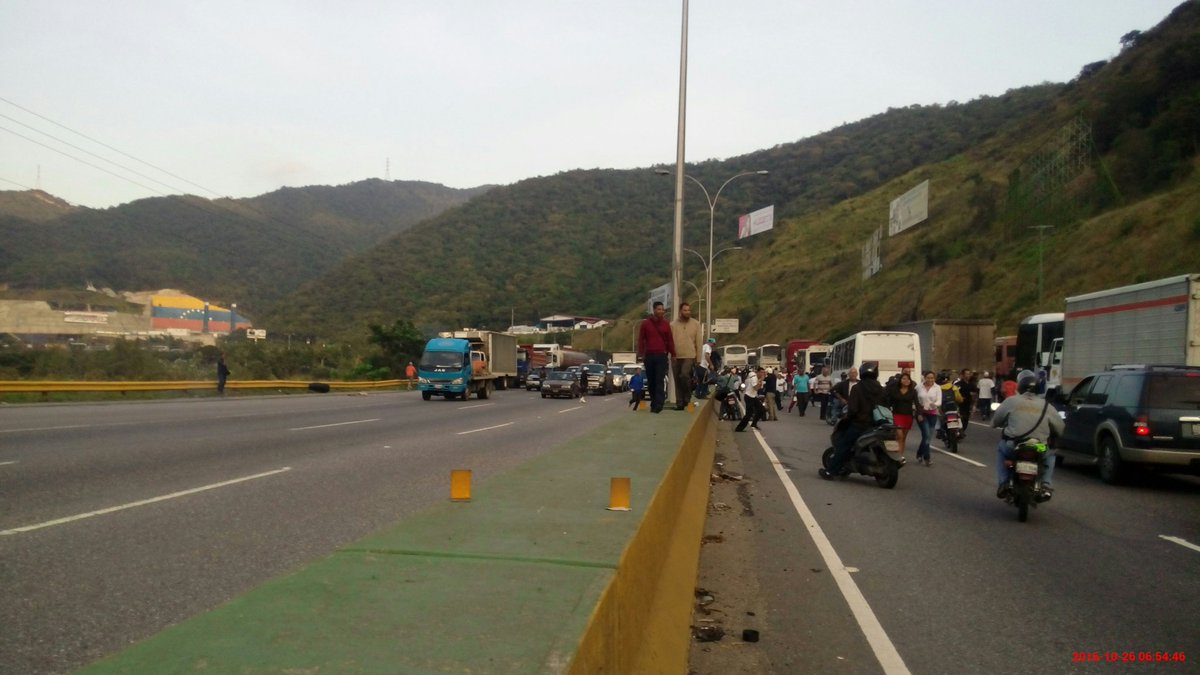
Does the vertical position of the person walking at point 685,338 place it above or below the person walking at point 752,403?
above

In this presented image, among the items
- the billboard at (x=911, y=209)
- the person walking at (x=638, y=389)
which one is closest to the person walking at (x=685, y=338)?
the person walking at (x=638, y=389)

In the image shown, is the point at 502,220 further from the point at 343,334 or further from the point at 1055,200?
the point at 1055,200

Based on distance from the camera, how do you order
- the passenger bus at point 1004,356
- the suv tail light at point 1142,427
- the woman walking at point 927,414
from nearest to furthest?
the suv tail light at point 1142,427, the woman walking at point 927,414, the passenger bus at point 1004,356

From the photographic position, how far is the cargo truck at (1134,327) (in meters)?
18.6

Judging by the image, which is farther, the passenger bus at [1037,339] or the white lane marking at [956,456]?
the passenger bus at [1037,339]

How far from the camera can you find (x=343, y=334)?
274 feet

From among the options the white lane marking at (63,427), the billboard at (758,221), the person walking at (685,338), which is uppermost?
the billboard at (758,221)

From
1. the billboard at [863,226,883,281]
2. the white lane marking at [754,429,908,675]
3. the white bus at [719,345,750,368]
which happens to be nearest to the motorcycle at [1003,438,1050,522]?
the white lane marking at [754,429,908,675]

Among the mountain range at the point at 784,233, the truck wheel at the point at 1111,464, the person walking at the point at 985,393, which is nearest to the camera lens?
the truck wheel at the point at 1111,464

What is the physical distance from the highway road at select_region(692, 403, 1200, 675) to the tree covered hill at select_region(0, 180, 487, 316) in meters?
55.3

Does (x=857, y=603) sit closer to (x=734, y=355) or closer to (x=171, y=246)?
(x=734, y=355)

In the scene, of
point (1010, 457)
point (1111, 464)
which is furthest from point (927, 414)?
point (1010, 457)

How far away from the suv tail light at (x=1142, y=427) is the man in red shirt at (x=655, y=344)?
701 cm

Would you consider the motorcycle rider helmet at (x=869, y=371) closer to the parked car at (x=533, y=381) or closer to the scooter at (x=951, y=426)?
the scooter at (x=951, y=426)
